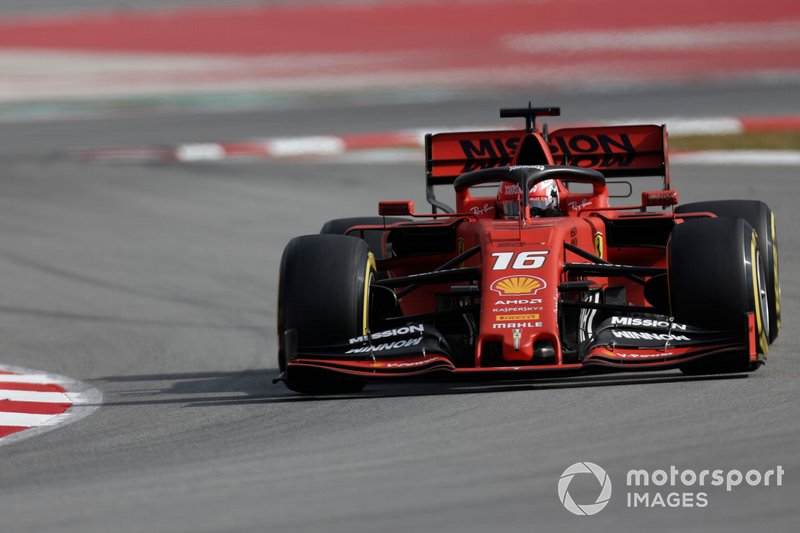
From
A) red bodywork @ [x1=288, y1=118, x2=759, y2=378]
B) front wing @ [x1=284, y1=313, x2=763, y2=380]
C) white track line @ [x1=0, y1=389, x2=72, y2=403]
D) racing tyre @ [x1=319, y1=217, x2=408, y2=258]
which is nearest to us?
front wing @ [x1=284, y1=313, x2=763, y2=380]

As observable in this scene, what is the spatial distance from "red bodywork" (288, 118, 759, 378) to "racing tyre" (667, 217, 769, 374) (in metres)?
Answer: 0.10

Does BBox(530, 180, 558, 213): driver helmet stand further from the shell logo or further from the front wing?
the front wing

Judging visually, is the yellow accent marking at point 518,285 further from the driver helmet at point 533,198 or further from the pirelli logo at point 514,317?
the driver helmet at point 533,198

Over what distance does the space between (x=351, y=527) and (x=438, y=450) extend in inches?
49.8

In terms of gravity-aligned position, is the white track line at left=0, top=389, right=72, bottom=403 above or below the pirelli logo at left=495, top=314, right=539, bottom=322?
below

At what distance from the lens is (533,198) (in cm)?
941

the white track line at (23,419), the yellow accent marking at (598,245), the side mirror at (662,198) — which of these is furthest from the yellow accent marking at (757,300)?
the white track line at (23,419)

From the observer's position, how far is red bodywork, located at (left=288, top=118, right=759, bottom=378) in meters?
7.72

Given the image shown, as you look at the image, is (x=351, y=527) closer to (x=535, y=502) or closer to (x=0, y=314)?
(x=535, y=502)

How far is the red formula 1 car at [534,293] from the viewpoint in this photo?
776 centimetres

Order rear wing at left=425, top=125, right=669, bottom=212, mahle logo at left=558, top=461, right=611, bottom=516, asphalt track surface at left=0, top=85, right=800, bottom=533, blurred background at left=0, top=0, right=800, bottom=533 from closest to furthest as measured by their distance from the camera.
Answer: mahle logo at left=558, top=461, right=611, bottom=516
asphalt track surface at left=0, top=85, right=800, bottom=533
blurred background at left=0, top=0, right=800, bottom=533
rear wing at left=425, top=125, right=669, bottom=212

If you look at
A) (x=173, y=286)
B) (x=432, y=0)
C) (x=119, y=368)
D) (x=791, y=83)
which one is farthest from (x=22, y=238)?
(x=432, y=0)

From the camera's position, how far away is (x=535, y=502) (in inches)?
212

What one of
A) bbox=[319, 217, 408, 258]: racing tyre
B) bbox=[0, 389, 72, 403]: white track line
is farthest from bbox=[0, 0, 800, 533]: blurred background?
bbox=[319, 217, 408, 258]: racing tyre
